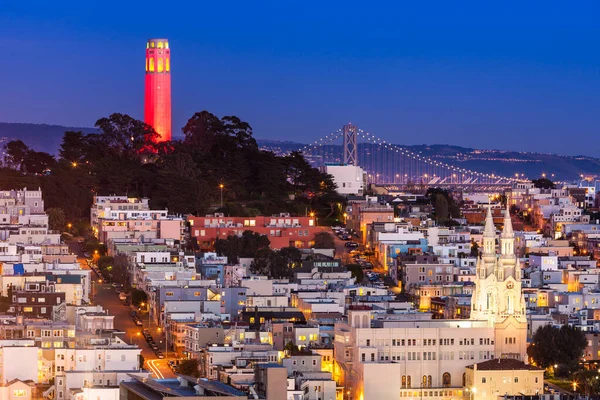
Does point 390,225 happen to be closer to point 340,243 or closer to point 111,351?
point 340,243

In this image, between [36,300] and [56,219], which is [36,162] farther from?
[36,300]

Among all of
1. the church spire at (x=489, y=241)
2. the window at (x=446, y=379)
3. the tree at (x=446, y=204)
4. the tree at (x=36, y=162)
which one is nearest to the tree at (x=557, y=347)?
the church spire at (x=489, y=241)

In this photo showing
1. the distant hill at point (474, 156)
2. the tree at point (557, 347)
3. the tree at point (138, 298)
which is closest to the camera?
the tree at point (557, 347)

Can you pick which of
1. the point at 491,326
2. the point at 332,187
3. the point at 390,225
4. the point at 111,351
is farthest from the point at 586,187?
the point at 111,351

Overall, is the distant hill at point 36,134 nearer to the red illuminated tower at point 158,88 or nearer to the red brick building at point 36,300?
the red illuminated tower at point 158,88

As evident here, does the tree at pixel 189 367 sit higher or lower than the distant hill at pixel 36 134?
lower
